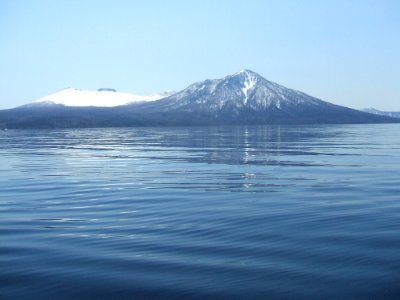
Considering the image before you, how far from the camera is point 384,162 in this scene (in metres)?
34.0

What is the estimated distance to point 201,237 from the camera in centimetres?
1362

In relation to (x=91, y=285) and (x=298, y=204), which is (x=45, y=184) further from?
(x=91, y=285)

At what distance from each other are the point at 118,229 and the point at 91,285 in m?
4.62

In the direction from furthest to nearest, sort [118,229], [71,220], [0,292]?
1. [71,220]
2. [118,229]
3. [0,292]

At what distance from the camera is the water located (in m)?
10.0

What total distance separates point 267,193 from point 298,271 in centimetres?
1056

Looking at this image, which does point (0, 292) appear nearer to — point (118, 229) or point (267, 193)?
point (118, 229)

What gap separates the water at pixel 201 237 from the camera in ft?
32.8

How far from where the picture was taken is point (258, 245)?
12734mm

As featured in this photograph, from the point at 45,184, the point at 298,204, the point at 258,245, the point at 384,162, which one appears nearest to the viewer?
the point at 258,245

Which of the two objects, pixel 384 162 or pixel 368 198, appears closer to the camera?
pixel 368 198

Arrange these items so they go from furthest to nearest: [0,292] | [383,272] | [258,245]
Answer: [258,245], [383,272], [0,292]

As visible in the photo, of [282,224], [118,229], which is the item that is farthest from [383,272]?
[118,229]

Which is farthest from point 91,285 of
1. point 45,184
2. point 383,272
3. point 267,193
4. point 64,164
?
point 64,164
